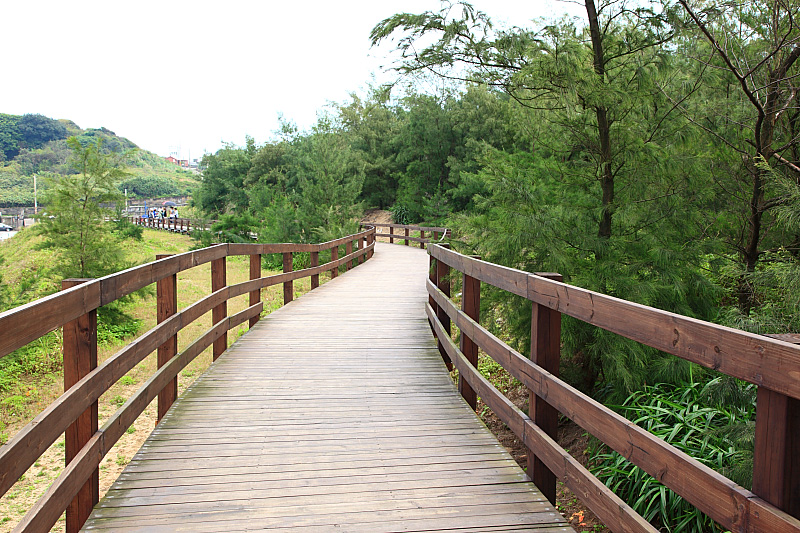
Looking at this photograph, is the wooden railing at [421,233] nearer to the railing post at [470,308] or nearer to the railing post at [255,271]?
the railing post at [255,271]

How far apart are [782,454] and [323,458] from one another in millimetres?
2620

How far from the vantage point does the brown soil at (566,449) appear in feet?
13.6

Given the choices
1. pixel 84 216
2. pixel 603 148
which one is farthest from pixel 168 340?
pixel 84 216

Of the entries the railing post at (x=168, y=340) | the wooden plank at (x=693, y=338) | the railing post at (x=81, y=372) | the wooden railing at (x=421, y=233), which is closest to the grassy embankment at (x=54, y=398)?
the railing post at (x=168, y=340)

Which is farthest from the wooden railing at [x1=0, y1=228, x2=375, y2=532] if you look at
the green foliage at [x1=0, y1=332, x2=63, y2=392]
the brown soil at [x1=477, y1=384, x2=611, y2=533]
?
the green foliage at [x1=0, y1=332, x2=63, y2=392]

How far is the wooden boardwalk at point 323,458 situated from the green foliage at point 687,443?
869 millimetres

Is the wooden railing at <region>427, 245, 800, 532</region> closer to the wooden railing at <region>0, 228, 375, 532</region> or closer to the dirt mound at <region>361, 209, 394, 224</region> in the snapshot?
the wooden railing at <region>0, 228, 375, 532</region>

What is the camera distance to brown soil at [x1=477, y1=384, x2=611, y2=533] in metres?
4.13

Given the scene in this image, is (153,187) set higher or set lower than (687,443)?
higher

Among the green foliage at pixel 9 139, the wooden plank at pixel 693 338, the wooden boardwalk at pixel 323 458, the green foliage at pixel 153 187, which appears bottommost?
the wooden boardwalk at pixel 323 458

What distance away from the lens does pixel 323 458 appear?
12.0 ft

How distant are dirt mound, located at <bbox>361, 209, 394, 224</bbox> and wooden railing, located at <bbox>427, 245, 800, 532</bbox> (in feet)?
124

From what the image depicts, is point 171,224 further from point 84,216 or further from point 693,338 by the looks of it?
point 693,338

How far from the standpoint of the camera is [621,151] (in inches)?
224
